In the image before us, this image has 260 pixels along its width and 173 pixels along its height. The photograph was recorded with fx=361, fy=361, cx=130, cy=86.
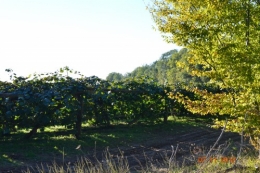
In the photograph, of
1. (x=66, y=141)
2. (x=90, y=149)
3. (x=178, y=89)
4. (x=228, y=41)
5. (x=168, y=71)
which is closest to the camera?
(x=228, y=41)

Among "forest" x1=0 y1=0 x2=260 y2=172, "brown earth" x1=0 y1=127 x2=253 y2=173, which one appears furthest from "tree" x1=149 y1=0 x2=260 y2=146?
"brown earth" x1=0 y1=127 x2=253 y2=173

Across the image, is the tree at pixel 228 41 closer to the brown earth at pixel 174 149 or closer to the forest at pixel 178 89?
the forest at pixel 178 89

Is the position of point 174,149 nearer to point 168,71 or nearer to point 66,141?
point 66,141

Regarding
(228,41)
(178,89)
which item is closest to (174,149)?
(228,41)

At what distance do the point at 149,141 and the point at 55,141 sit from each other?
2.61 meters

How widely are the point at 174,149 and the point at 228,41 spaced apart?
361 centimetres

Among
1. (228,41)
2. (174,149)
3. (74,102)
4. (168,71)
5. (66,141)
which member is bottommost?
(174,149)

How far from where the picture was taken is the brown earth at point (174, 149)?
24.1 ft

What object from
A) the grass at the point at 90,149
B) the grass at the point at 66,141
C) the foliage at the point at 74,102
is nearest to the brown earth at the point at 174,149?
the grass at the point at 90,149

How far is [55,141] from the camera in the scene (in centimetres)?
939

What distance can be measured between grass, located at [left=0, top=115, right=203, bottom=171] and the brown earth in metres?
0.25

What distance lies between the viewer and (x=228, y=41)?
6.47m

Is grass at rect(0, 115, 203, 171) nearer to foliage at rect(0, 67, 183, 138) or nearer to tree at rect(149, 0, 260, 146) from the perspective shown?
foliage at rect(0, 67, 183, 138)

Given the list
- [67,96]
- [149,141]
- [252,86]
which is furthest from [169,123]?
[252,86]
